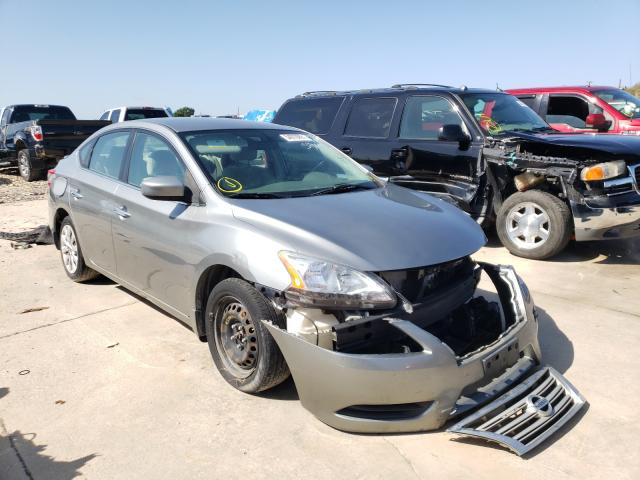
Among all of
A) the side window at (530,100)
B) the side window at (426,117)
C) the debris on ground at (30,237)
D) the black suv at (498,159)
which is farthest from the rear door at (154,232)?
the side window at (530,100)

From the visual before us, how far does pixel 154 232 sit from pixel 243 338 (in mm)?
1137

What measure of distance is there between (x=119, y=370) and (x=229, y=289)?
110cm

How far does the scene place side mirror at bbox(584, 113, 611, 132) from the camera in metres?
8.18

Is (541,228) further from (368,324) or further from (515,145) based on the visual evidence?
(368,324)

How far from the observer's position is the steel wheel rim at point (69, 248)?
5207 mm

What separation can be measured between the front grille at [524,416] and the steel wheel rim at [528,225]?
3279 millimetres

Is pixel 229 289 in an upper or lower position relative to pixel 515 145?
lower

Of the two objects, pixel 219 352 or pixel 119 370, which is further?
pixel 119 370

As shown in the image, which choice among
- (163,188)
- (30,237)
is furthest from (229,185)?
(30,237)

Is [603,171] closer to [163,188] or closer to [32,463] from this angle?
[163,188]

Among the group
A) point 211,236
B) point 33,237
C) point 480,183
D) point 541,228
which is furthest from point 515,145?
point 33,237

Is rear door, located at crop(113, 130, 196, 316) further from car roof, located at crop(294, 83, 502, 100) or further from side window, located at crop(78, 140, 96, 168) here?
car roof, located at crop(294, 83, 502, 100)

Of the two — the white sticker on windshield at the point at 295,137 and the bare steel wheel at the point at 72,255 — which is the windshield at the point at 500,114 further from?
the bare steel wheel at the point at 72,255

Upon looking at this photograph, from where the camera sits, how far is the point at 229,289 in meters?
3.12
